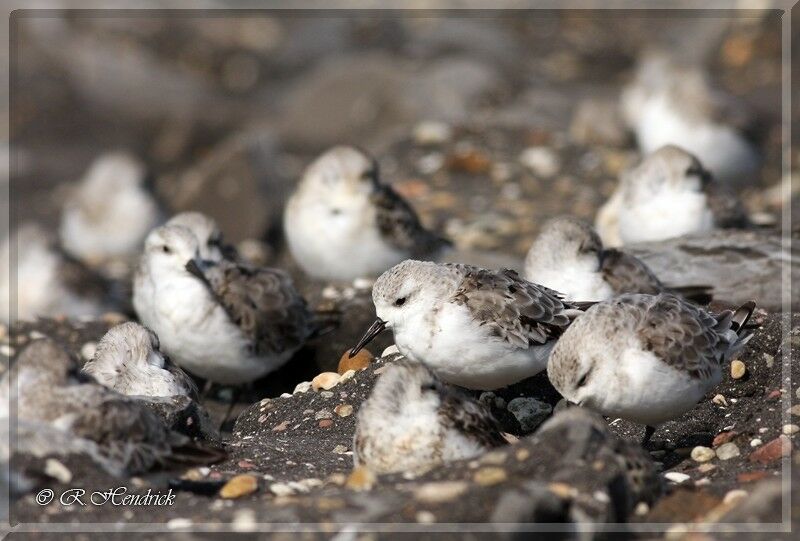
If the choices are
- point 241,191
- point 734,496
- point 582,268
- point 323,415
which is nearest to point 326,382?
point 323,415

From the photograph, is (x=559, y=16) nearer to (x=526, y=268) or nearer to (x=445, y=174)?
(x=445, y=174)

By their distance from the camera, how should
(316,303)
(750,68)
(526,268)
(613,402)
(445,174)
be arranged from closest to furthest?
1. (613,402)
2. (526,268)
3. (316,303)
4. (445,174)
5. (750,68)

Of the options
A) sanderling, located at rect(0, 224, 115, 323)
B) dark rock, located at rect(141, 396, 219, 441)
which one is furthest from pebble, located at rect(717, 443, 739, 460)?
sanderling, located at rect(0, 224, 115, 323)

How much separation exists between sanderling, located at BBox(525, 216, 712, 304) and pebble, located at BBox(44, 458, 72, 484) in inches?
143

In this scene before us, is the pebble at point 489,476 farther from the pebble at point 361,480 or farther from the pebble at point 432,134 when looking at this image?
the pebble at point 432,134

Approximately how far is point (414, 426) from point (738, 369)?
2.47m

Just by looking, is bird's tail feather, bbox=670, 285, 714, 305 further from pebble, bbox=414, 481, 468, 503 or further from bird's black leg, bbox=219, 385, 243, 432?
pebble, bbox=414, 481, 468, 503

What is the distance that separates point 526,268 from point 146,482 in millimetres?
3509

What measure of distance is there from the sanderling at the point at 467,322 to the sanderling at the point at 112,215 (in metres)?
7.79

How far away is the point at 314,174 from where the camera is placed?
10.1m

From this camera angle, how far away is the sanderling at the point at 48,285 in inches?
437

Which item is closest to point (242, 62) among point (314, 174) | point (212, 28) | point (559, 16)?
point (212, 28)

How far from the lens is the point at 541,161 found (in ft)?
44.8

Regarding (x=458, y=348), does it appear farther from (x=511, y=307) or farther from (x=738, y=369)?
Answer: (x=738, y=369)
